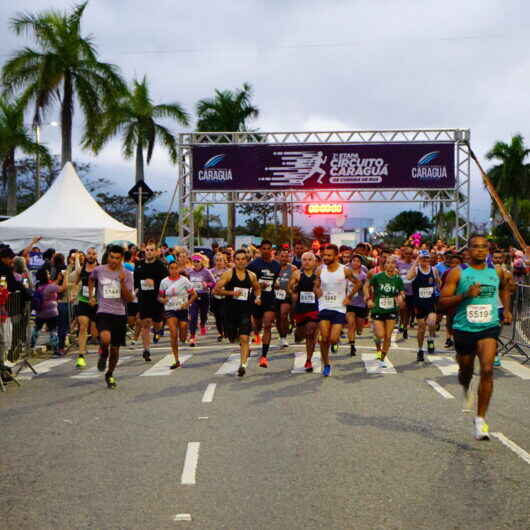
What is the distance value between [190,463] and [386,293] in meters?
6.81

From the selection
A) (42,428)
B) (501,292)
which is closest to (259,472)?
(42,428)

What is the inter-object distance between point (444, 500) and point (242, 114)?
145 ft

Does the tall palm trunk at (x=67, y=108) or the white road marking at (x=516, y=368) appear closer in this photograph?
the white road marking at (x=516, y=368)

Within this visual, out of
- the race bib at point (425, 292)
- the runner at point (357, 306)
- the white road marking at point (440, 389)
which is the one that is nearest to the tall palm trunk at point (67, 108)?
the runner at point (357, 306)

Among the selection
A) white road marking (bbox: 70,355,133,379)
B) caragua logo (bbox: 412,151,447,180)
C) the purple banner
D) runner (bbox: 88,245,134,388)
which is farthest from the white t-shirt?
caragua logo (bbox: 412,151,447,180)

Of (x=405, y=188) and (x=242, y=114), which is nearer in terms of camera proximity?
(x=405, y=188)

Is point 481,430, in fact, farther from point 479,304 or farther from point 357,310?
point 357,310

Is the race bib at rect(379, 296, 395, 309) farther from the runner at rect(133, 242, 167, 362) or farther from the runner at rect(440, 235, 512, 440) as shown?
the runner at rect(440, 235, 512, 440)

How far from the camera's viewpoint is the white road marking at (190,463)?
19.9 ft

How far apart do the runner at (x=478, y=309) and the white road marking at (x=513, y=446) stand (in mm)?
186

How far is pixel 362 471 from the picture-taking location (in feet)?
20.4

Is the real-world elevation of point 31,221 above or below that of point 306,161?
below

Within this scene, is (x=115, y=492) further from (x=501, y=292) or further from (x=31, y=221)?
(x=31, y=221)

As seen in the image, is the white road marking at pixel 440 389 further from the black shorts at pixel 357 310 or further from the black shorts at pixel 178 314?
the black shorts at pixel 178 314
